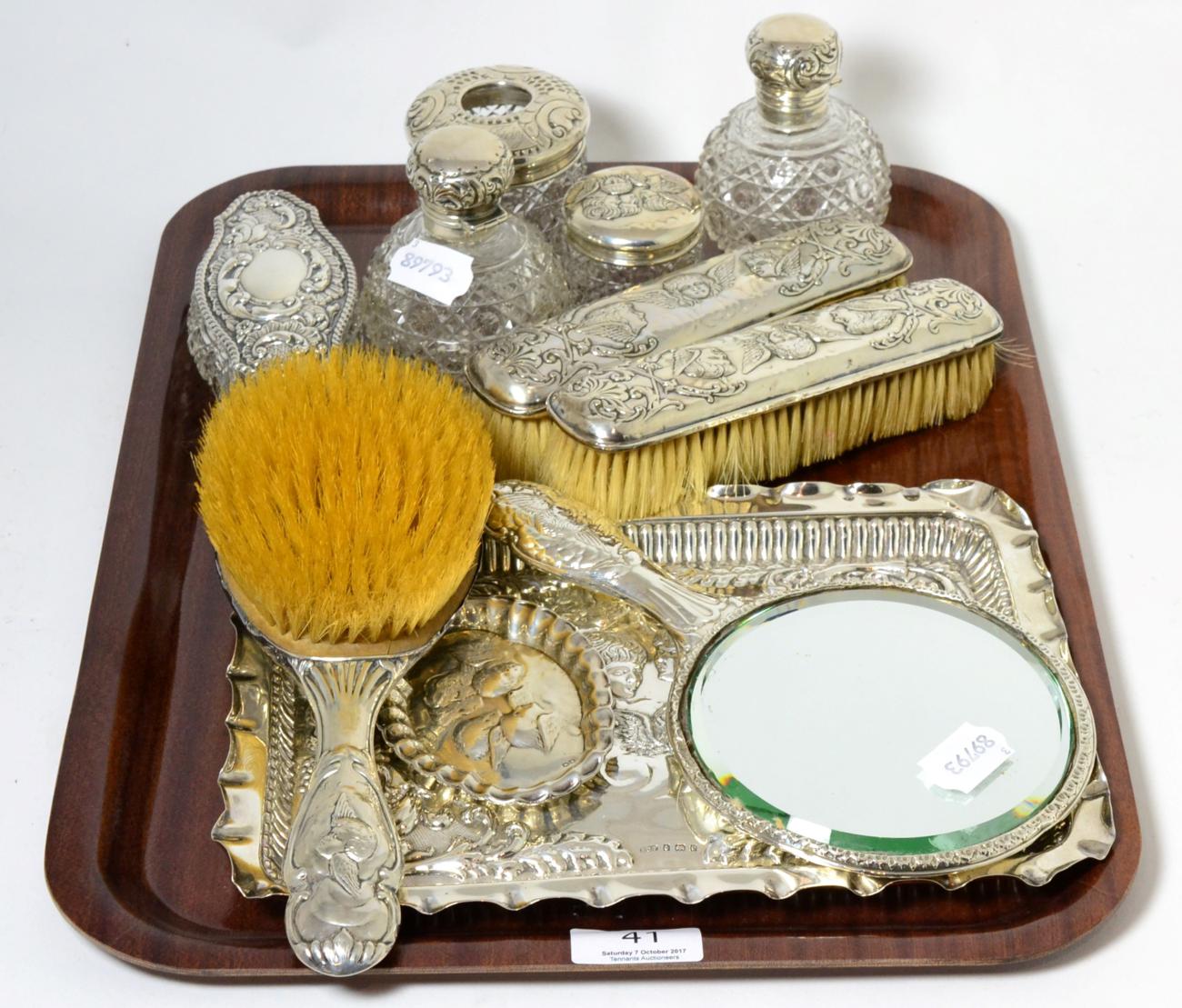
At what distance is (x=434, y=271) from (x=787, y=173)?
0.30 metres

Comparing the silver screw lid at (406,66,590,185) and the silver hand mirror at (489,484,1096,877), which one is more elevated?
the silver screw lid at (406,66,590,185)

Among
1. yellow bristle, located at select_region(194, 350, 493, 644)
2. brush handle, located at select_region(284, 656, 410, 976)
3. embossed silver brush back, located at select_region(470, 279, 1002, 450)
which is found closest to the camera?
brush handle, located at select_region(284, 656, 410, 976)

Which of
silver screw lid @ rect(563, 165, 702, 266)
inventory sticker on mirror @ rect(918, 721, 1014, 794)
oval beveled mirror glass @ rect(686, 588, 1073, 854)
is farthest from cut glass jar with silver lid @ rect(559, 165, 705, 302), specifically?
inventory sticker on mirror @ rect(918, 721, 1014, 794)

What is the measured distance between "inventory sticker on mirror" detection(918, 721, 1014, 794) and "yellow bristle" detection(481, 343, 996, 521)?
27 centimetres

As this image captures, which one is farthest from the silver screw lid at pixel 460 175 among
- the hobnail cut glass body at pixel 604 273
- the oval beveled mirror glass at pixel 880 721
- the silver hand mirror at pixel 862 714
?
the oval beveled mirror glass at pixel 880 721

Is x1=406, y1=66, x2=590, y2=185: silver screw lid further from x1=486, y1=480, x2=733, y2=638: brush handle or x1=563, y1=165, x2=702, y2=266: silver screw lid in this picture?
x1=486, y1=480, x2=733, y2=638: brush handle

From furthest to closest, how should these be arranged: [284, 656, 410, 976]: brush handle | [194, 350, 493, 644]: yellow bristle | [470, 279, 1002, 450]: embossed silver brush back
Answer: [470, 279, 1002, 450]: embossed silver brush back
[194, 350, 493, 644]: yellow bristle
[284, 656, 410, 976]: brush handle

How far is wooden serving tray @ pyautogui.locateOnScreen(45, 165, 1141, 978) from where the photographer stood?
2.67 ft

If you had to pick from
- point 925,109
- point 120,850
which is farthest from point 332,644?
point 925,109

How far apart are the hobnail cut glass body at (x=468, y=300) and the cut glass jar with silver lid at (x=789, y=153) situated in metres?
0.20

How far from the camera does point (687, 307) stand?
42.7 inches

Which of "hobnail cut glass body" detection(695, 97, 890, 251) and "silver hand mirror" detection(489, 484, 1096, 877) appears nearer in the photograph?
"silver hand mirror" detection(489, 484, 1096, 877)

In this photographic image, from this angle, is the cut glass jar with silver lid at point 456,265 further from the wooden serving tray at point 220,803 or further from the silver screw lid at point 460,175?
the wooden serving tray at point 220,803

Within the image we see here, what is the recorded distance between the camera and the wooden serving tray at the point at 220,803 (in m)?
0.81
